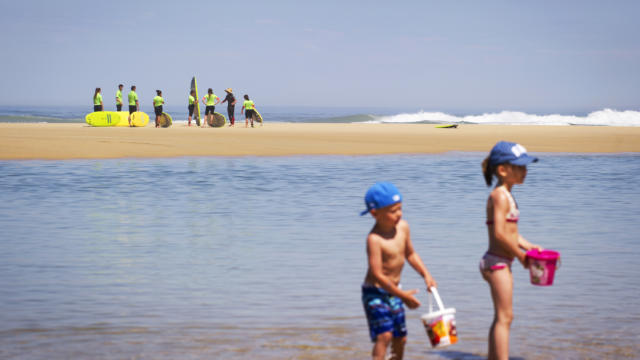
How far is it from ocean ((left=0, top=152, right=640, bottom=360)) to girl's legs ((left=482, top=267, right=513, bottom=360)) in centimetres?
51

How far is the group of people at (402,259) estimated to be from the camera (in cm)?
464

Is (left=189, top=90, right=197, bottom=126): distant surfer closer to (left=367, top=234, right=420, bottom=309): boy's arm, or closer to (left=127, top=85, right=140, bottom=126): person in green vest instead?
(left=127, top=85, right=140, bottom=126): person in green vest

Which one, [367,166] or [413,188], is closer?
[413,188]

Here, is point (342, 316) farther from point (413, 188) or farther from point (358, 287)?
point (413, 188)

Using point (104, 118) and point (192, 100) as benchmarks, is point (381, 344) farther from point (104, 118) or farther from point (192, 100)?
point (192, 100)

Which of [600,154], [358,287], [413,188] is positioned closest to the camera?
[358,287]

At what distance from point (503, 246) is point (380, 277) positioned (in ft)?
2.43

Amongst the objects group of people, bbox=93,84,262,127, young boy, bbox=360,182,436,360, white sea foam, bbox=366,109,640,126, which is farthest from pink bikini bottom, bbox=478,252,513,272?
white sea foam, bbox=366,109,640,126

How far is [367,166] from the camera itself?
768 inches

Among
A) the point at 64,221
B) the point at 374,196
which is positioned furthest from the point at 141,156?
the point at 374,196

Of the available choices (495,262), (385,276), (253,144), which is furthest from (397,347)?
(253,144)

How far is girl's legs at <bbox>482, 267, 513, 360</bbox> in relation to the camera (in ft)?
15.8

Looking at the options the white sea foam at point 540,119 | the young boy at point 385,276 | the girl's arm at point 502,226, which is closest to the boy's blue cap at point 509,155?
the girl's arm at point 502,226

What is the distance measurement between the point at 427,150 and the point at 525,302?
18.9 m
